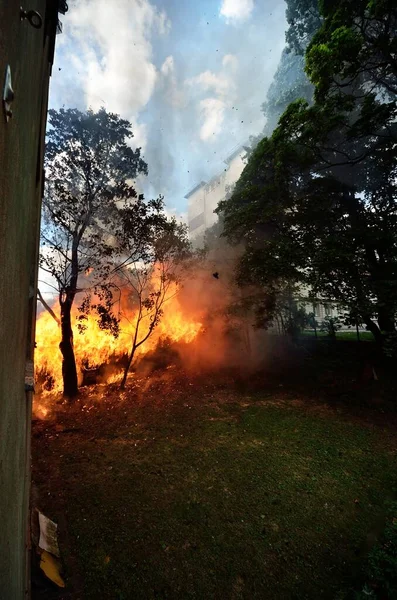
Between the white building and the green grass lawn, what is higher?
the white building

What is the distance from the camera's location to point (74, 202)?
1155 centimetres

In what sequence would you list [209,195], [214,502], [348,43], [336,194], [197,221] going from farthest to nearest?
1. [197,221]
2. [209,195]
3. [336,194]
4. [348,43]
5. [214,502]

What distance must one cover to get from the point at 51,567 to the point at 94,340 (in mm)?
12901

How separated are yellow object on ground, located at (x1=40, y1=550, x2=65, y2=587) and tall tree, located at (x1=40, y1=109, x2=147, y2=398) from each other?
9580 millimetres

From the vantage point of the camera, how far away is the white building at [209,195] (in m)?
49.6

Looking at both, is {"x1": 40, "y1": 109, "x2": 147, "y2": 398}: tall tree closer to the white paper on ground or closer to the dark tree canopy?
the dark tree canopy

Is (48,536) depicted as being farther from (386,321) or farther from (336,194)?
(336,194)

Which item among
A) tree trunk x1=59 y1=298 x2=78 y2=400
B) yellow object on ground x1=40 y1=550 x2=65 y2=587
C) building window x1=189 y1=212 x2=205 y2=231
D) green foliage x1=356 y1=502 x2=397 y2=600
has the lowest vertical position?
green foliage x1=356 y1=502 x2=397 y2=600

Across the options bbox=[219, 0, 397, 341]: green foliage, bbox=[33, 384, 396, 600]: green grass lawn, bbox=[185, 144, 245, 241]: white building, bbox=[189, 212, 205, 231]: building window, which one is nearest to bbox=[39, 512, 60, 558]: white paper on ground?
bbox=[33, 384, 396, 600]: green grass lawn

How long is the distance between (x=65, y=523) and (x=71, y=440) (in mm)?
3917

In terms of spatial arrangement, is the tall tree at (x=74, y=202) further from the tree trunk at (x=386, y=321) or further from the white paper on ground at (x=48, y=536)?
the tree trunk at (x=386, y=321)

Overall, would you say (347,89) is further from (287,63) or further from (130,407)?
(287,63)

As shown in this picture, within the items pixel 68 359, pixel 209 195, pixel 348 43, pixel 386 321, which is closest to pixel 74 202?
pixel 68 359

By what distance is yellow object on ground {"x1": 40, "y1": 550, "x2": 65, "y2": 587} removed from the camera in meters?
3.90
